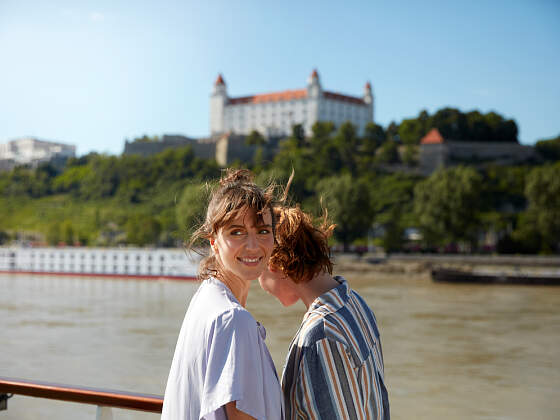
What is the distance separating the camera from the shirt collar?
3.43ft

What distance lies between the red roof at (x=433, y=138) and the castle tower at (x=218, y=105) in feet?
63.4

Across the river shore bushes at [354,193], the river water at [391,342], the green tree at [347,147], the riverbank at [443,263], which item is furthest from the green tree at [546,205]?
the green tree at [347,147]

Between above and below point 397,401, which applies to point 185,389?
above

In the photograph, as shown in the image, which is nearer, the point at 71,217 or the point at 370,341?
the point at 370,341

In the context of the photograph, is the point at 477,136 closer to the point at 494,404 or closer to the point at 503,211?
the point at 503,211

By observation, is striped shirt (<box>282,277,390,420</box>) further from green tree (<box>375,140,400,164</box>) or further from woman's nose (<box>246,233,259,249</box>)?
green tree (<box>375,140,400,164</box>)

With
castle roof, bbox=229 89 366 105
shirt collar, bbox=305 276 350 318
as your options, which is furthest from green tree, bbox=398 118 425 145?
shirt collar, bbox=305 276 350 318

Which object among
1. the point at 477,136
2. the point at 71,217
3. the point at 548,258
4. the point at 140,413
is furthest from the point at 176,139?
the point at 140,413

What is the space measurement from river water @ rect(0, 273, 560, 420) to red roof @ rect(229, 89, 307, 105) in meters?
33.8

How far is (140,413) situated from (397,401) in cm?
738

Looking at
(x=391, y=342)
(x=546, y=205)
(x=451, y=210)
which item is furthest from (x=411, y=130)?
(x=391, y=342)

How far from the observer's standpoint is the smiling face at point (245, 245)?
105 cm

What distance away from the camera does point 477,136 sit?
154 feet

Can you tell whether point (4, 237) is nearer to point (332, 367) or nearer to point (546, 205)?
point (546, 205)
